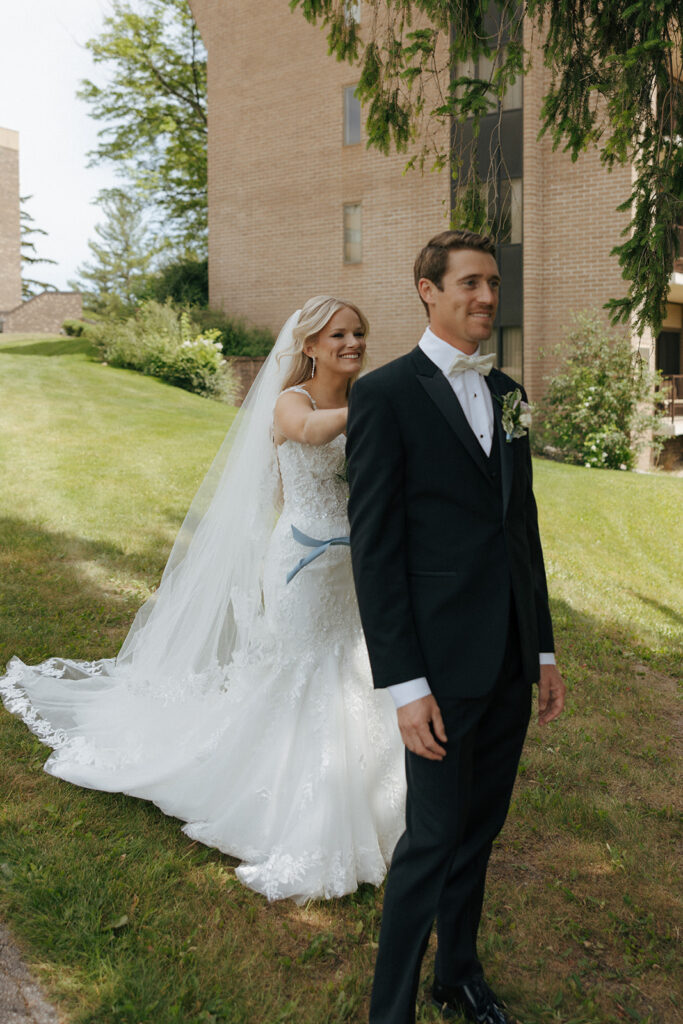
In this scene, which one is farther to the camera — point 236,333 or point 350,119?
point 236,333

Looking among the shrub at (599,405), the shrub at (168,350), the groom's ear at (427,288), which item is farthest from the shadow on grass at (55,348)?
the groom's ear at (427,288)

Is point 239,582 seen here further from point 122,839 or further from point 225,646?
point 122,839

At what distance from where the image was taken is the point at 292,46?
22.4 metres

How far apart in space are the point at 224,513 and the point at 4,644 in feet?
8.05

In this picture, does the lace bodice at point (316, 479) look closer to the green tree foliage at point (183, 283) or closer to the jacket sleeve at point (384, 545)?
the jacket sleeve at point (384, 545)

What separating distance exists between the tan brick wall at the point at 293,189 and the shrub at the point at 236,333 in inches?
19.4

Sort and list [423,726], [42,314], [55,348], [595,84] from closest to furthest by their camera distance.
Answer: [423,726]
[595,84]
[55,348]
[42,314]

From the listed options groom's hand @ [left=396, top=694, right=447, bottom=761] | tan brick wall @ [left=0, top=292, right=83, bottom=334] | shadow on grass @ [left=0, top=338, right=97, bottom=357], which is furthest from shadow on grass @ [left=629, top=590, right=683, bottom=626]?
tan brick wall @ [left=0, top=292, right=83, bottom=334]

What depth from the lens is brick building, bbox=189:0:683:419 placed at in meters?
19.2

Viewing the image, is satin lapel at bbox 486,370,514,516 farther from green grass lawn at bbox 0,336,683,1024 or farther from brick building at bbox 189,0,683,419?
brick building at bbox 189,0,683,419

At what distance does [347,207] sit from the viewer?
22109 mm

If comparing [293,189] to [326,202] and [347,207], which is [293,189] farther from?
[347,207]

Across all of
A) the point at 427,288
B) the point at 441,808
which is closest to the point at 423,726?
the point at 441,808

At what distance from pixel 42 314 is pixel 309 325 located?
3780 centimetres
